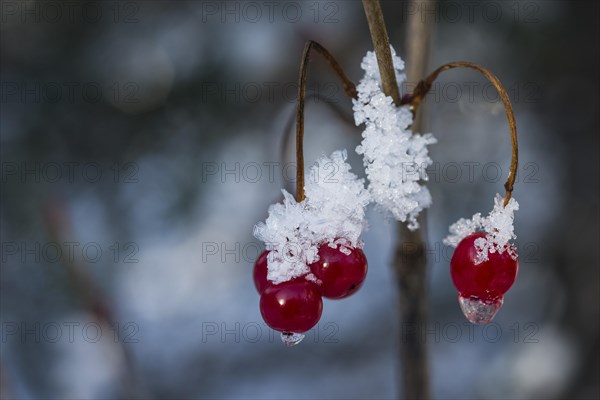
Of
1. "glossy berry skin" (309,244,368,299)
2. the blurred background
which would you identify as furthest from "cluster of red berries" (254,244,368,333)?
the blurred background

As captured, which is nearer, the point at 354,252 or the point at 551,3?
the point at 354,252

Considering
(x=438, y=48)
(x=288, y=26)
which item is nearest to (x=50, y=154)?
(x=288, y=26)

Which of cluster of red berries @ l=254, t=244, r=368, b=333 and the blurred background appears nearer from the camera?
cluster of red berries @ l=254, t=244, r=368, b=333

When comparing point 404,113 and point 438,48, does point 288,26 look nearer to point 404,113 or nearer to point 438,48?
point 438,48

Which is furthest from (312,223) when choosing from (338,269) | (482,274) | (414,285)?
(414,285)

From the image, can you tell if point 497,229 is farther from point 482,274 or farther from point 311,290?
point 311,290

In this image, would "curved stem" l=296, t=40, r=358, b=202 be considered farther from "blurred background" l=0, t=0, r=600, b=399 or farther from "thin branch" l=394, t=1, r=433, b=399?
"blurred background" l=0, t=0, r=600, b=399

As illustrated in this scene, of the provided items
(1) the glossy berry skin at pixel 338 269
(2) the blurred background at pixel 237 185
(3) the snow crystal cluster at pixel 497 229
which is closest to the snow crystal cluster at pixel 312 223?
(1) the glossy berry skin at pixel 338 269
